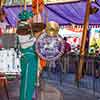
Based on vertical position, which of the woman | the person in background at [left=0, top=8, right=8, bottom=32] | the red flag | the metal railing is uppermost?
the red flag

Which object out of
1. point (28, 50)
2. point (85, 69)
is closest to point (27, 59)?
point (28, 50)

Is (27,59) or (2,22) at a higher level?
(2,22)

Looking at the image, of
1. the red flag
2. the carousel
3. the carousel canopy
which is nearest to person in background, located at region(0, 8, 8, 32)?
the carousel canopy

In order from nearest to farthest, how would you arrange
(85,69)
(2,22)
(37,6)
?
1. (37,6)
2. (2,22)
3. (85,69)

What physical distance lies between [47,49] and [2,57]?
2.20ft

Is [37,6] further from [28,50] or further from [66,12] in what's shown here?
[28,50]

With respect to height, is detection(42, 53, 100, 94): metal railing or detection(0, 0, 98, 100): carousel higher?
detection(0, 0, 98, 100): carousel

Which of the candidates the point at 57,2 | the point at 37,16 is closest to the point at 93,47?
the point at 57,2

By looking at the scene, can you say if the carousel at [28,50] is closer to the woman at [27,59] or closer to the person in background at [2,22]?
the woman at [27,59]

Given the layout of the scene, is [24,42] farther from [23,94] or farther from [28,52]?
[23,94]

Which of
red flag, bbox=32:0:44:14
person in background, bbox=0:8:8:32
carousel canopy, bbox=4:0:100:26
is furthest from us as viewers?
carousel canopy, bbox=4:0:100:26

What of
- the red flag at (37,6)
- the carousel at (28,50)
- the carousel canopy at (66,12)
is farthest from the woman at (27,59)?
the carousel canopy at (66,12)

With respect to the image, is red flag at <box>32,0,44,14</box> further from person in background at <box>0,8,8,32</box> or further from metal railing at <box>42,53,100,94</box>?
metal railing at <box>42,53,100,94</box>

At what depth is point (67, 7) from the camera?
788cm
